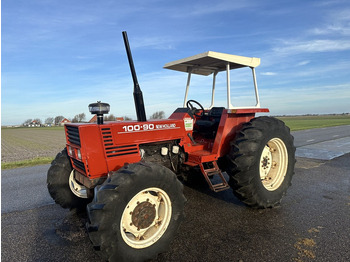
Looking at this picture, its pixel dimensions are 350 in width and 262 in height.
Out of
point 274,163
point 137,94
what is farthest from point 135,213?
point 274,163

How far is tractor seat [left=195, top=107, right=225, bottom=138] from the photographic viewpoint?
4.48 meters

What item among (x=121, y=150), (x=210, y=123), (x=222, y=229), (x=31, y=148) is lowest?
(x=222, y=229)

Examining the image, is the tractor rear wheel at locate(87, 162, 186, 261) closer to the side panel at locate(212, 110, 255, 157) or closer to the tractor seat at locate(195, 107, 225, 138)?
the side panel at locate(212, 110, 255, 157)

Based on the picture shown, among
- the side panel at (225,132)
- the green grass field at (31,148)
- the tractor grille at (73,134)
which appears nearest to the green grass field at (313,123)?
the green grass field at (31,148)

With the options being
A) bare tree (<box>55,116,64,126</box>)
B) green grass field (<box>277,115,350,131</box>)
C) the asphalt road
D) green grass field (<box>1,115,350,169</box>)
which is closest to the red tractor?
the asphalt road

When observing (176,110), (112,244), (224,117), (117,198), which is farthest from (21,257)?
(224,117)

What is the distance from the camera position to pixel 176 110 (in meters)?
4.37

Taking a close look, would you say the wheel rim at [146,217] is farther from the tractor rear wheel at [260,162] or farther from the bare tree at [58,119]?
the bare tree at [58,119]

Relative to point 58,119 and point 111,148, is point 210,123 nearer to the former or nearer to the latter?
point 111,148

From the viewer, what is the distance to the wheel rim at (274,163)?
4184mm

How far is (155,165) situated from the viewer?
9.04 feet

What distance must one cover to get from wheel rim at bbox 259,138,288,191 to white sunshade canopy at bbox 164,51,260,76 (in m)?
1.44

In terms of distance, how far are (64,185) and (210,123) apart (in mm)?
2625

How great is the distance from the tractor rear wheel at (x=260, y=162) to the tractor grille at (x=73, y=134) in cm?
216
